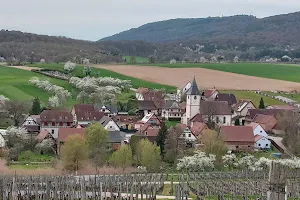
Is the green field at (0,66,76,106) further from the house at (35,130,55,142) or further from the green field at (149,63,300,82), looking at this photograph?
the green field at (149,63,300,82)

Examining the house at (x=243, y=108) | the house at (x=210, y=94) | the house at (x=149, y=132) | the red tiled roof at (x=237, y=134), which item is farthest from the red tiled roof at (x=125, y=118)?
the house at (x=210, y=94)

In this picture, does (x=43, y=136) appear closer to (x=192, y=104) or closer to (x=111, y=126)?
(x=111, y=126)

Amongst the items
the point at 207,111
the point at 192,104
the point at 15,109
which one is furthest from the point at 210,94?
the point at 15,109

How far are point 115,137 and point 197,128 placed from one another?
10.7m

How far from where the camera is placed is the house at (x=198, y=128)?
55.3 meters

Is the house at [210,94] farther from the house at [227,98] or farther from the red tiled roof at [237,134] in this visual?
the red tiled roof at [237,134]

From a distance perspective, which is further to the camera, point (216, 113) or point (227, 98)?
point (227, 98)

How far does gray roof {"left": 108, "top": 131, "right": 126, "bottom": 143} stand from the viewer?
167 ft

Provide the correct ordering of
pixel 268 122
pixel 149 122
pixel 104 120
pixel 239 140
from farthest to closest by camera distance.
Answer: pixel 268 122
pixel 149 122
pixel 104 120
pixel 239 140

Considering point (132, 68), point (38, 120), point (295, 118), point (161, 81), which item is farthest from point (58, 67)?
point (295, 118)

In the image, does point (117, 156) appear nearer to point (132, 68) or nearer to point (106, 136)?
point (106, 136)

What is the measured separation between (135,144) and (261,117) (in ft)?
73.5

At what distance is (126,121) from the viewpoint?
63.4 metres

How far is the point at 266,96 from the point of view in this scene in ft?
283
